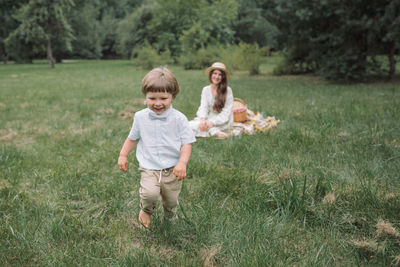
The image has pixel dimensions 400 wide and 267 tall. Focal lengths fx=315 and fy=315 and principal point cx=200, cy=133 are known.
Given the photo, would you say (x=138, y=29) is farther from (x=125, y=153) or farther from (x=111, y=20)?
(x=125, y=153)

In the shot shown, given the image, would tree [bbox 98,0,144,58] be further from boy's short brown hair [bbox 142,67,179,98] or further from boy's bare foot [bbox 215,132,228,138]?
boy's short brown hair [bbox 142,67,179,98]

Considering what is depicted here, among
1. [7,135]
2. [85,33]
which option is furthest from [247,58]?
[85,33]

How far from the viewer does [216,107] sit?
5660 mm

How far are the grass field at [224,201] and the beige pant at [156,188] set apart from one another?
0.63 feet

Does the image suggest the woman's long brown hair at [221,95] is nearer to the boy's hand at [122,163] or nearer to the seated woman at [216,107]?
the seated woman at [216,107]

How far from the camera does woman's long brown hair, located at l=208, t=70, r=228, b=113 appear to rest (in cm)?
548

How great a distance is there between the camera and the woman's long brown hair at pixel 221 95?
548cm

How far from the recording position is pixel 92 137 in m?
5.22

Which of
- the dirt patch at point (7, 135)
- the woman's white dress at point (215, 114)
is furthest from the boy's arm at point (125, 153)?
the dirt patch at point (7, 135)

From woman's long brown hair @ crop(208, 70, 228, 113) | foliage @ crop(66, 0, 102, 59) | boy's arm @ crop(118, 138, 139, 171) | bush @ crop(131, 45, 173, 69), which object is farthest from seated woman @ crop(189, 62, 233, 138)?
foliage @ crop(66, 0, 102, 59)

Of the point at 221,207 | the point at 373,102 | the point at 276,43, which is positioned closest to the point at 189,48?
the point at 276,43

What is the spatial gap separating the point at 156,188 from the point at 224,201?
0.73m

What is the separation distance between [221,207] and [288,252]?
2.45ft

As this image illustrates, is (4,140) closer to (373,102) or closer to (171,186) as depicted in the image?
(171,186)
